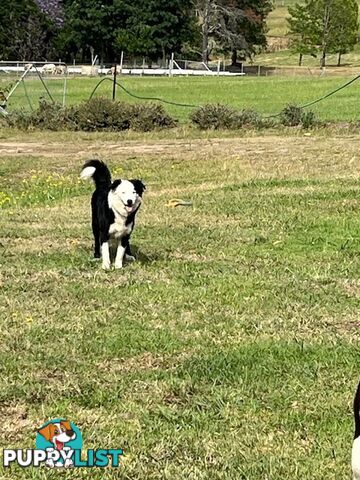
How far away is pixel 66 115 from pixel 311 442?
20.6 m

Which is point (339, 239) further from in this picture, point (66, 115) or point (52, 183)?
point (66, 115)

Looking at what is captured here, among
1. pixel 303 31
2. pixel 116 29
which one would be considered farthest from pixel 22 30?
pixel 303 31

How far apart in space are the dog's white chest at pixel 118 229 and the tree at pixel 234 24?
233ft

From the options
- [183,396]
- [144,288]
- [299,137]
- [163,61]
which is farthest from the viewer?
[163,61]

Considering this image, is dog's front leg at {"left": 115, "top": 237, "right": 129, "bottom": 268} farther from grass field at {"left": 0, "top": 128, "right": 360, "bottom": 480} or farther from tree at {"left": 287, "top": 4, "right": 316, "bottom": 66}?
tree at {"left": 287, "top": 4, "right": 316, "bottom": 66}

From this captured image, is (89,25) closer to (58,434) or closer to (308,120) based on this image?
(308,120)

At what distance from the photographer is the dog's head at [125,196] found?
6.59 meters

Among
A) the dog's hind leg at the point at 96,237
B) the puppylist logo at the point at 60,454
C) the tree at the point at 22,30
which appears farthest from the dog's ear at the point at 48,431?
the tree at the point at 22,30

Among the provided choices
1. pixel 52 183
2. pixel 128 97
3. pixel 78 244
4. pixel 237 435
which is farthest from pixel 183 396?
pixel 128 97

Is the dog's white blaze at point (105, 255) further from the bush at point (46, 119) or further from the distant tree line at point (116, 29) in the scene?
the distant tree line at point (116, 29)

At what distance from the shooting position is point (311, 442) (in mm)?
3520

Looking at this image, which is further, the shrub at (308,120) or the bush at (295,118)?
the bush at (295,118)

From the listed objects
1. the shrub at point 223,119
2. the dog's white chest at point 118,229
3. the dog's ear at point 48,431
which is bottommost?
the shrub at point 223,119

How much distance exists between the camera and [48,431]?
3.62 metres
